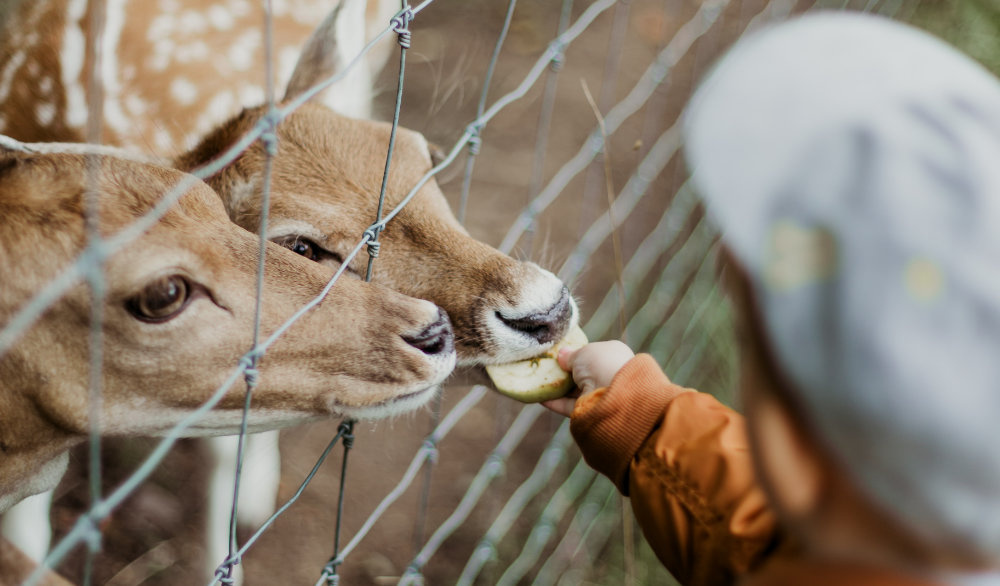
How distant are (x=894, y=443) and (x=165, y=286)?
106 cm

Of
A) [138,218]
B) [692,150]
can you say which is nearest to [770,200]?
[692,150]

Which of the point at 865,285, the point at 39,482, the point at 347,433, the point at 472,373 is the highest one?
the point at 865,285

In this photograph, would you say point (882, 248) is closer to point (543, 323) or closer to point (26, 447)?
point (543, 323)

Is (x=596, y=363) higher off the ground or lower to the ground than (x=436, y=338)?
higher

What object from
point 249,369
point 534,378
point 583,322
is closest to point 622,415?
point 534,378

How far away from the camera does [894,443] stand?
72 cm

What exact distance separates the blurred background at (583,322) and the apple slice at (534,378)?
104 mm

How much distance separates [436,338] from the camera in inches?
62.2

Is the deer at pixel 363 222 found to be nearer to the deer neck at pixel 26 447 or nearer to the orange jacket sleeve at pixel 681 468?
the orange jacket sleeve at pixel 681 468

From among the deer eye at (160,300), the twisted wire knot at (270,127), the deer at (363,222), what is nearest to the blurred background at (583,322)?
the deer at (363,222)

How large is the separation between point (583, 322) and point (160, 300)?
6.66 ft

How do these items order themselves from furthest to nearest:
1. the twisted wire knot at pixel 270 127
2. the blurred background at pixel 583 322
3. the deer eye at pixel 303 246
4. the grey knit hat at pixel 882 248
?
the blurred background at pixel 583 322 → the deer eye at pixel 303 246 → the twisted wire knot at pixel 270 127 → the grey knit hat at pixel 882 248

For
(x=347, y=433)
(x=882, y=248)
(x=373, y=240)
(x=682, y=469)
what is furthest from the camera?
(x=347, y=433)

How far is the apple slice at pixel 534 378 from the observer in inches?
65.8
